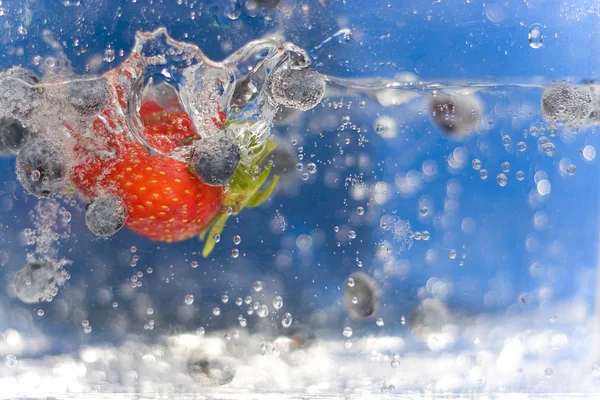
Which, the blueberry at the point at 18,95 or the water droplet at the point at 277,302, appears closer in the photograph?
the blueberry at the point at 18,95

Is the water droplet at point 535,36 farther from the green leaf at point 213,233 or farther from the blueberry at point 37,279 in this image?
the blueberry at point 37,279

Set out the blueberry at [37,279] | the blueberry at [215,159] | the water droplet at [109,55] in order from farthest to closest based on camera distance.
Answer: the blueberry at [37,279], the water droplet at [109,55], the blueberry at [215,159]

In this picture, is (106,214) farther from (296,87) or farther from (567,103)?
(567,103)

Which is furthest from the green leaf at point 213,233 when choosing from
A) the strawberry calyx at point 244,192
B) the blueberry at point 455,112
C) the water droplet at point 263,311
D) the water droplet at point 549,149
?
the water droplet at point 549,149

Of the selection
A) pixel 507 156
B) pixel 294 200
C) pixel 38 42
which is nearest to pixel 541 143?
pixel 507 156

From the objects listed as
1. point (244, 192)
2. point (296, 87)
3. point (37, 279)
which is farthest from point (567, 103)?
point (37, 279)
